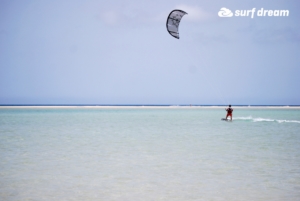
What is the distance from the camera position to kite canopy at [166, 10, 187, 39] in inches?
582

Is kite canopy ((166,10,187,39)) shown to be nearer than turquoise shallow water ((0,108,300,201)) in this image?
No

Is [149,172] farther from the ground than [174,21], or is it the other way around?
[174,21]

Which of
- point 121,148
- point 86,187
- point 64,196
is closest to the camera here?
point 64,196

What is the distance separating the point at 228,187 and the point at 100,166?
122 inches

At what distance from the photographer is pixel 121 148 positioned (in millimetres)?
10039

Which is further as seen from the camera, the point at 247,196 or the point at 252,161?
the point at 252,161

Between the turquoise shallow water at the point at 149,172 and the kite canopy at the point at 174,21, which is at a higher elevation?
the kite canopy at the point at 174,21

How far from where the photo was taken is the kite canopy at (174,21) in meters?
14.8

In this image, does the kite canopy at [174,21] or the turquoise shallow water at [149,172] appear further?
the kite canopy at [174,21]

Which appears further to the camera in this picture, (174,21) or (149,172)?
(174,21)

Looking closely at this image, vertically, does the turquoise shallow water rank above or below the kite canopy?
below

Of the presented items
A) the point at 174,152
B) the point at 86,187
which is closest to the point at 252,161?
the point at 174,152

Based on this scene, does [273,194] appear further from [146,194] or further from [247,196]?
[146,194]

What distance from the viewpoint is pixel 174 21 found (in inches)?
602
